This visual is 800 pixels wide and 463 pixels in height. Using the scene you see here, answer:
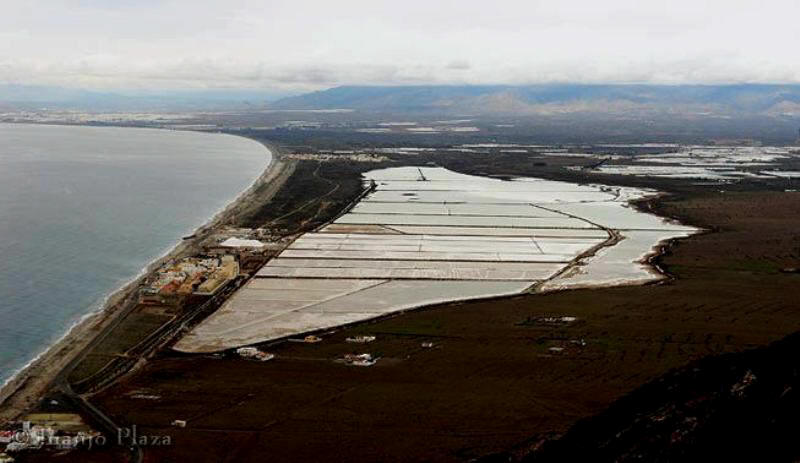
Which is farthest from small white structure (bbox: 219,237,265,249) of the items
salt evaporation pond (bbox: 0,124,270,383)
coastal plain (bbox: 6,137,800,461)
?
coastal plain (bbox: 6,137,800,461)

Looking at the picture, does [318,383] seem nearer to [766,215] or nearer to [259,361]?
[259,361]

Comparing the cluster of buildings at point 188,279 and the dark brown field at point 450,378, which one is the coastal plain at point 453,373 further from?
the cluster of buildings at point 188,279

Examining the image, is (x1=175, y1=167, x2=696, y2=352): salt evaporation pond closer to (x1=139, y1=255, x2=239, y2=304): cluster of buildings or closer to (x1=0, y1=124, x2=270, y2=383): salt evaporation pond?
(x1=139, y1=255, x2=239, y2=304): cluster of buildings

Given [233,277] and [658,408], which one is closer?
[658,408]

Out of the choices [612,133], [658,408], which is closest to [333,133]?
[612,133]

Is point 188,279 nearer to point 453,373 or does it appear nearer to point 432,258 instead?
point 432,258

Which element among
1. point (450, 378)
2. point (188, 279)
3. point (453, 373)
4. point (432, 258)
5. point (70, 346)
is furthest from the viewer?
point (432, 258)

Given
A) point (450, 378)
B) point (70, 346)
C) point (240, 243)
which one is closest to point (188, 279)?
point (70, 346)
